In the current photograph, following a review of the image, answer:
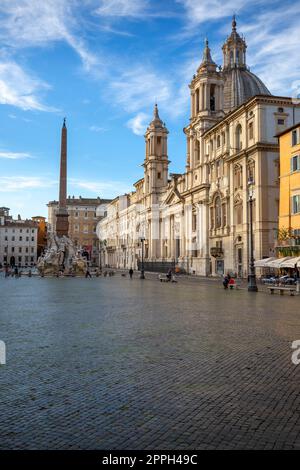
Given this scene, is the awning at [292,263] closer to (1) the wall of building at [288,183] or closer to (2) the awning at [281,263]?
(2) the awning at [281,263]

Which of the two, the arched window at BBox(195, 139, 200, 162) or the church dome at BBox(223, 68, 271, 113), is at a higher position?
the church dome at BBox(223, 68, 271, 113)

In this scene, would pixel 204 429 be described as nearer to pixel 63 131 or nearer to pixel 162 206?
pixel 63 131

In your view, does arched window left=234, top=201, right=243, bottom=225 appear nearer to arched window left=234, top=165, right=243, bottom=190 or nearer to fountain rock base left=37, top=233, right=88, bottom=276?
arched window left=234, top=165, right=243, bottom=190

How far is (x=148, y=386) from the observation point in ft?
22.0

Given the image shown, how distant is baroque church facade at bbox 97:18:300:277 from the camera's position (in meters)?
45.3

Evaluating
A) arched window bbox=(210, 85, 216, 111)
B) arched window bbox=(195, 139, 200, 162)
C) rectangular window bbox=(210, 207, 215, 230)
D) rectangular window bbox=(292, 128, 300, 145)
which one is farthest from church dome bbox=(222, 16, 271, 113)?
rectangular window bbox=(292, 128, 300, 145)

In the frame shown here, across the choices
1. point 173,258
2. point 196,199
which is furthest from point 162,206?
point 196,199

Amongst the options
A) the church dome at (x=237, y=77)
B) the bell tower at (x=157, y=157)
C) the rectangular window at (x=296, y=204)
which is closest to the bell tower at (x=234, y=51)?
the church dome at (x=237, y=77)

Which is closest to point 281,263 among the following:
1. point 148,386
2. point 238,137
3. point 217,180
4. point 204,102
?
point 238,137

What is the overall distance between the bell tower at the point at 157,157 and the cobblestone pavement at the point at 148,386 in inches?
2944

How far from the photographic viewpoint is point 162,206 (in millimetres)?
80688

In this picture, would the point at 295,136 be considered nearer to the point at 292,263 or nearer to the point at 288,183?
the point at 288,183

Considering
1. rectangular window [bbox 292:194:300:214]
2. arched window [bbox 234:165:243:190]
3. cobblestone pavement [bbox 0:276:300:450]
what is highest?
arched window [bbox 234:165:243:190]

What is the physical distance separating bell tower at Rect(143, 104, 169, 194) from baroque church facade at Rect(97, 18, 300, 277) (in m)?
0.18
